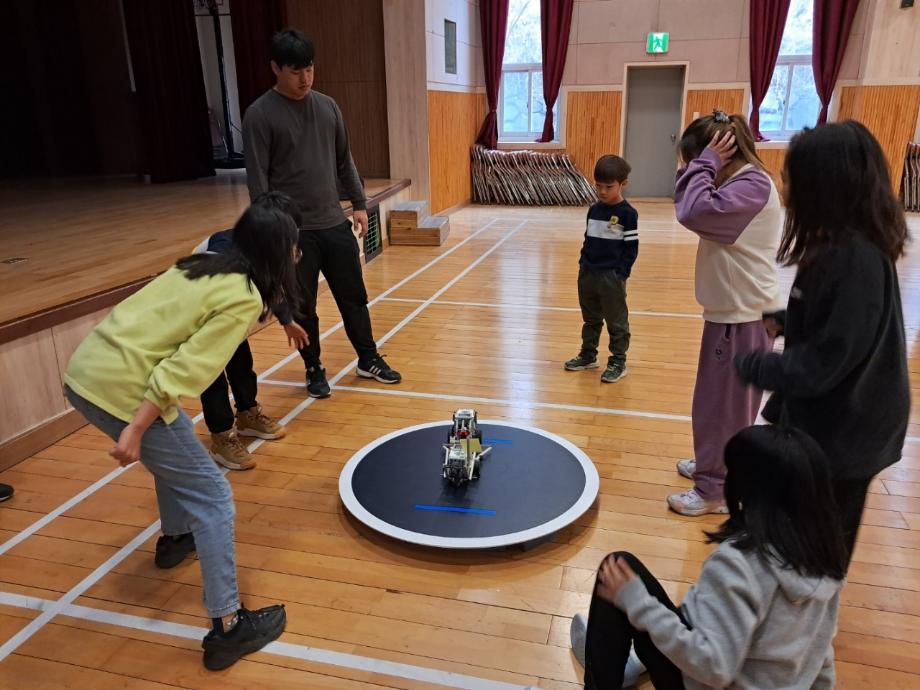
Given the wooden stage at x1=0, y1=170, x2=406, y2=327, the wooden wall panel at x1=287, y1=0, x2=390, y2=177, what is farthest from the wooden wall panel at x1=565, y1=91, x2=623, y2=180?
the wooden stage at x1=0, y1=170, x2=406, y2=327

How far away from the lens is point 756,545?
1.26 meters

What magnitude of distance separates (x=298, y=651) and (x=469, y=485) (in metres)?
0.89

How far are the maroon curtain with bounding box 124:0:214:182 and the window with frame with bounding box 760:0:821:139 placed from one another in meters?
8.69

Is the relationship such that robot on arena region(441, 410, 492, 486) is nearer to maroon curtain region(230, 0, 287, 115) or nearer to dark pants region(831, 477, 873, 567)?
dark pants region(831, 477, 873, 567)

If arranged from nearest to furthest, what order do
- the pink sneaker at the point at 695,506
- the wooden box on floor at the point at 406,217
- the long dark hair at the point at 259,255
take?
the long dark hair at the point at 259,255
the pink sneaker at the point at 695,506
the wooden box on floor at the point at 406,217

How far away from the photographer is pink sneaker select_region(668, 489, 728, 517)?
8.52 feet

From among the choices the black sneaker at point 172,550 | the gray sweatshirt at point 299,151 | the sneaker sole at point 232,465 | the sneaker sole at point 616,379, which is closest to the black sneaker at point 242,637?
the black sneaker at point 172,550

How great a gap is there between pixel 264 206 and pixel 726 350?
1604mm

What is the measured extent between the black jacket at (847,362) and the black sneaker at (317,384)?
260 cm

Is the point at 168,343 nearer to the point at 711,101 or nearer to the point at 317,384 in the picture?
the point at 317,384

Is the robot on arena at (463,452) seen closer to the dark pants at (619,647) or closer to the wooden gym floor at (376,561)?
the wooden gym floor at (376,561)

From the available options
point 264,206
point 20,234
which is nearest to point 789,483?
point 264,206

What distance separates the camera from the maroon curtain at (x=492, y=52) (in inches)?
434

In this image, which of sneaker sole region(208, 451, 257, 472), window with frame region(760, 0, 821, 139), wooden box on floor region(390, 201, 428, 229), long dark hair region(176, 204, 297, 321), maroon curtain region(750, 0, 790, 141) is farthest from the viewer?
window with frame region(760, 0, 821, 139)
